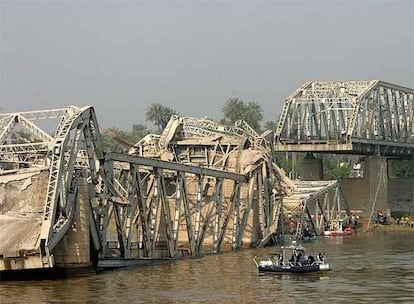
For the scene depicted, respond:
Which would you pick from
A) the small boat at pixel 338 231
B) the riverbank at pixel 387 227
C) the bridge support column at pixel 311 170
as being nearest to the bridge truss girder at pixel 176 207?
the small boat at pixel 338 231

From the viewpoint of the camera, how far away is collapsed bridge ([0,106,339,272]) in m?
57.8

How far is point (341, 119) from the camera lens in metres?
144

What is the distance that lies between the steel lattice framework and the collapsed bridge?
42099 mm

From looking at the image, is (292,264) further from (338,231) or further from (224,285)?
(338,231)

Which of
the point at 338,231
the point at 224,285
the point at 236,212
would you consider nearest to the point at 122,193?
the point at 224,285

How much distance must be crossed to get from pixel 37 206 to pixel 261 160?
36.1m

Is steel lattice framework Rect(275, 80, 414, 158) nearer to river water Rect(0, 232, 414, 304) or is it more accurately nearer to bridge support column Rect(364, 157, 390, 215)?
bridge support column Rect(364, 157, 390, 215)

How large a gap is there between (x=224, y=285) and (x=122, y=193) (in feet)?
45.3

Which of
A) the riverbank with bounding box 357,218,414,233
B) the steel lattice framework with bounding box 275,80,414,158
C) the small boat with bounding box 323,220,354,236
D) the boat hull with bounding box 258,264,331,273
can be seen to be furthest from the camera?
the steel lattice framework with bounding box 275,80,414,158

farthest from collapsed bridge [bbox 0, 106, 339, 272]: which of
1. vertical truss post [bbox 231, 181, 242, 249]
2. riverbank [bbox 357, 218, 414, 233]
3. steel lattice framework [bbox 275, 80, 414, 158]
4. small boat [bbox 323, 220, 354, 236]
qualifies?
steel lattice framework [bbox 275, 80, 414, 158]

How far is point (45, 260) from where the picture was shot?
182ft

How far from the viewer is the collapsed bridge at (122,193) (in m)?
57.8

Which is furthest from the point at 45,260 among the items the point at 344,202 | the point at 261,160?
the point at 344,202

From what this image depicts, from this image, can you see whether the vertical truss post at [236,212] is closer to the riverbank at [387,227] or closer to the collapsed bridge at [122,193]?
the collapsed bridge at [122,193]
